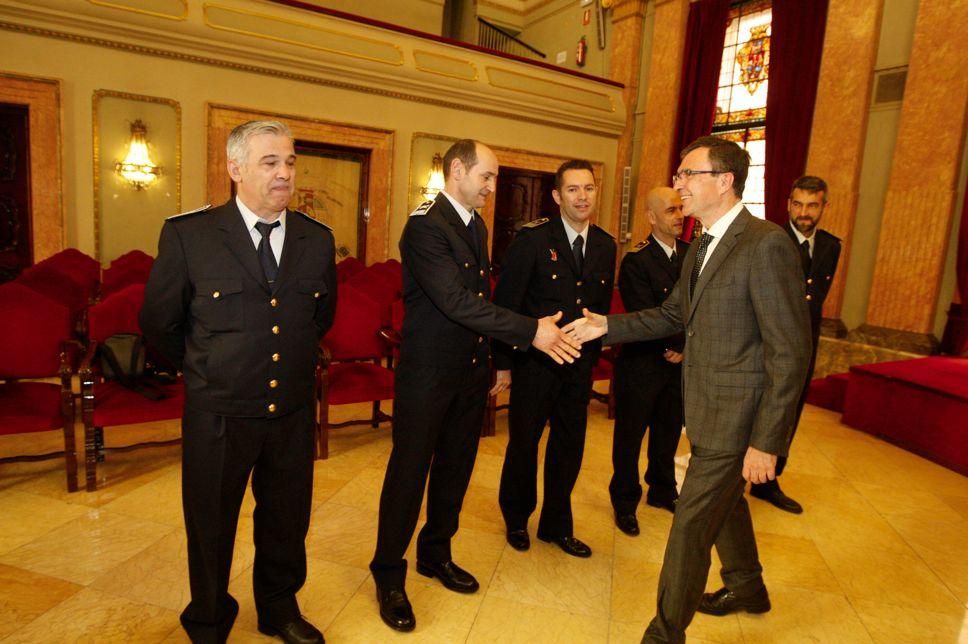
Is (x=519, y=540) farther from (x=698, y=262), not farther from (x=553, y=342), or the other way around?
(x=698, y=262)

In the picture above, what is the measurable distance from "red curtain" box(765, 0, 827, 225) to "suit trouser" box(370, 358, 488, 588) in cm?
615

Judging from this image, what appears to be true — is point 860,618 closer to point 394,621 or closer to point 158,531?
point 394,621

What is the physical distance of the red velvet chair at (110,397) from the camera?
2.99 m

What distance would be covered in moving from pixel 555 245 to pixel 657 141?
729 centimetres

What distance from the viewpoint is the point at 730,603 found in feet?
7.70

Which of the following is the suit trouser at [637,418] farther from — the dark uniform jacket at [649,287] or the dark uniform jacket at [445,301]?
the dark uniform jacket at [445,301]

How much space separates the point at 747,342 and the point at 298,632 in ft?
5.72

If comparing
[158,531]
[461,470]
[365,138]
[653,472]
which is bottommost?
[158,531]

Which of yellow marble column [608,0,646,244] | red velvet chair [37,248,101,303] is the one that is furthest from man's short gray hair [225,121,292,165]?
yellow marble column [608,0,646,244]

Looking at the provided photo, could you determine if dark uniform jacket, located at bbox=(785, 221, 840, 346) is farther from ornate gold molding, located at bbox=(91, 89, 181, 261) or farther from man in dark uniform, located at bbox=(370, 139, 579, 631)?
ornate gold molding, located at bbox=(91, 89, 181, 261)

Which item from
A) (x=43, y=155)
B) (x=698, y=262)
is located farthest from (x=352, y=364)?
(x=43, y=155)

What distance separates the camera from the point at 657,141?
9047 millimetres

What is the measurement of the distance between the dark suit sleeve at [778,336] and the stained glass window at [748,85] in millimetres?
6657

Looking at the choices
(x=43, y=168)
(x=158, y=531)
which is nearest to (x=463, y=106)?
(x=43, y=168)
